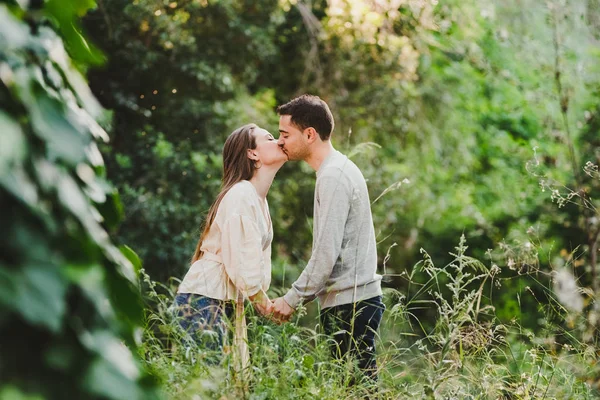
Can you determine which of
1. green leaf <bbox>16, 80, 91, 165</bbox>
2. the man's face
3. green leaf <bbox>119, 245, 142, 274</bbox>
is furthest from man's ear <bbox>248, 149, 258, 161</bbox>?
green leaf <bbox>16, 80, 91, 165</bbox>

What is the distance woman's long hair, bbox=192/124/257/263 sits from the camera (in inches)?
158

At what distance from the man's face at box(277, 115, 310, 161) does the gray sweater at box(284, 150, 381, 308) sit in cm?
21

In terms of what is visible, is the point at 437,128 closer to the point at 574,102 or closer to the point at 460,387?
the point at 574,102

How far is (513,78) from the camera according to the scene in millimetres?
10570

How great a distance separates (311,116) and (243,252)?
2.80 ft

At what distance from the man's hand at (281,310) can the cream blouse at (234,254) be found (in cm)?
12

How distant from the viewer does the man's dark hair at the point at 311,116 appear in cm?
409

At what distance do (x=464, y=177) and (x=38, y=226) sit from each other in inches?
484

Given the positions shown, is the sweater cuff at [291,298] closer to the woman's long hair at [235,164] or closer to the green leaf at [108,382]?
the woman's long hair at [235,164]

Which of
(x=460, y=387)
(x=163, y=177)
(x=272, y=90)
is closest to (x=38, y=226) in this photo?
(x=460, y=387)

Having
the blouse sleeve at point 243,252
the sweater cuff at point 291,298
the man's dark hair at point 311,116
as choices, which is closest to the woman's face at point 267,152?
the man's dark hair at point 311,116

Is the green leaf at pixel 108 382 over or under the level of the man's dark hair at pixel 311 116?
over

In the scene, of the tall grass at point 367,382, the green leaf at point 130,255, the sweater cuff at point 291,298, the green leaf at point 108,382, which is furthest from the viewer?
the sweater cuff at point 291,298

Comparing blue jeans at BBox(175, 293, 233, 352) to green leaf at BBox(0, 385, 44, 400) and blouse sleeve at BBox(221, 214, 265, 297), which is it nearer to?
blouse sleeve at BBox(221, 214, 265, 297)
